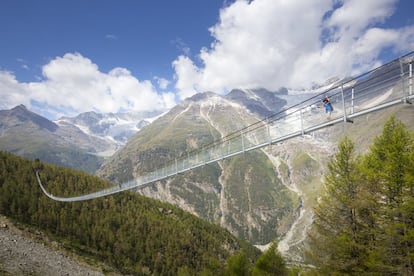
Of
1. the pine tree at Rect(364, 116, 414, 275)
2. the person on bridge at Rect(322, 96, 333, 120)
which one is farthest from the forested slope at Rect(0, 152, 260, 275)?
the person on bridge at Rect(322, 96, 333, 120)

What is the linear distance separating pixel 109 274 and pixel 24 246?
1254 centimetres

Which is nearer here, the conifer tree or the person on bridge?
the person on bridge

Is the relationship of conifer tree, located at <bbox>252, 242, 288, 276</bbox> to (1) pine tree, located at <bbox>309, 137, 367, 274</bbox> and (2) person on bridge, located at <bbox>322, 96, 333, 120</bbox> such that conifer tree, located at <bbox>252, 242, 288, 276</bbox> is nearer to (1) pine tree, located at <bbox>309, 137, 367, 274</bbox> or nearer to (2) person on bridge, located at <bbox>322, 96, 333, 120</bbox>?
(1) pine tree, located at <bbox>309, 137, 367, 274</bbox>

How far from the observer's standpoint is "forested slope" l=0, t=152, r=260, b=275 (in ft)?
186

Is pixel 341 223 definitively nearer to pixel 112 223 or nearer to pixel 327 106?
pixel 327 106

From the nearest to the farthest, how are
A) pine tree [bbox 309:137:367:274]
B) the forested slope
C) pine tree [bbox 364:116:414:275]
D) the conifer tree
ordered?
pine tree [bbox 364:116:414:275] < pine tree [bbox 309:137:367:274] < the conifer tree < the forested slope

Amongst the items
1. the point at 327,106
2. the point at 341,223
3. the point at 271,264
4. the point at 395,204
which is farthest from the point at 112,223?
the point at 395,204

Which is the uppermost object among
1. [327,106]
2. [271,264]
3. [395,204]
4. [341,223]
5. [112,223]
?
[327,106]

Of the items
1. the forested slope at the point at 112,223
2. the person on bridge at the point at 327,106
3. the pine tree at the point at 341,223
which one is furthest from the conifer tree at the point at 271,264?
the forested slope at the point at 112,223

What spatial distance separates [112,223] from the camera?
258 feet

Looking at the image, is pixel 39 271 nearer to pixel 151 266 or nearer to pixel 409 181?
pixel 409 181

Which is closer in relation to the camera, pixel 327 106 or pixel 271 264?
pixel 327 106

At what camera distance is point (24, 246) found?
26.5 metres

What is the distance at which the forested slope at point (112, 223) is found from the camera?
56.8 metres
